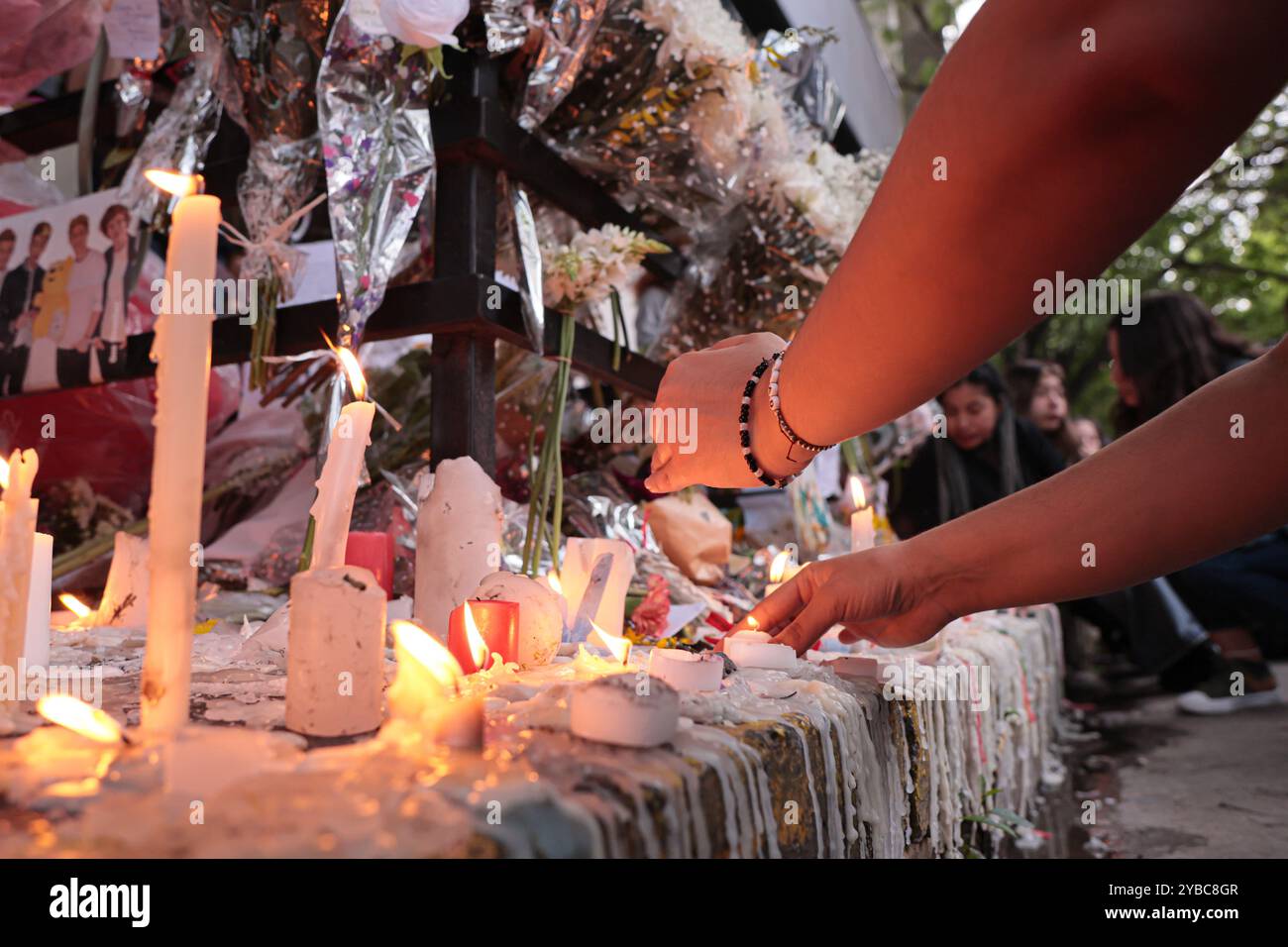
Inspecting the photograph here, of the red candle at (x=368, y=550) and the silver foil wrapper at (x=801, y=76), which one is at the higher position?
the silver foil wrapper at (x=801, y=76)

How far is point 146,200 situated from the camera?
5.86ft

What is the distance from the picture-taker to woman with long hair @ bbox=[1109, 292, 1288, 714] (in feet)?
12.2

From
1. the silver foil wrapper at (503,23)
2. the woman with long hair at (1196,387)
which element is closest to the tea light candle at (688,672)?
the silver foil wrapper at (503,23)

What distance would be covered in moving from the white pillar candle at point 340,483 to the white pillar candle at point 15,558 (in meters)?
0.27

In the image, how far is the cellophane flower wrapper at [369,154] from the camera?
4.98 feet

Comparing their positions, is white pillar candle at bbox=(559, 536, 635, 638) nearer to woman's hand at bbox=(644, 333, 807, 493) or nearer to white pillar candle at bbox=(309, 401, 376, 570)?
woman's hand at bbox=(644, 333, 807, 493)

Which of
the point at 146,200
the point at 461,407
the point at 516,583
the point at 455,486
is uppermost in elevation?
the point at 146,200

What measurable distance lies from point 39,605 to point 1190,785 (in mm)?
2455

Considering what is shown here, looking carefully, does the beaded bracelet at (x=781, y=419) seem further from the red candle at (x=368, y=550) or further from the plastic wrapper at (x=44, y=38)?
the plastic wrapper at (x=44, y=38)

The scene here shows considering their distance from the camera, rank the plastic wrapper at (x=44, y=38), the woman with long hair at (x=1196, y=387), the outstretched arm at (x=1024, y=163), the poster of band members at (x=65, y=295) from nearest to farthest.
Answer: the outstretched arm at (x=1024, y=163) < the plastic wrapper at (x=44, y=38) < the poster of band members at (x=65, y=295) < the woman with long hair at (x=1196, y=387)
